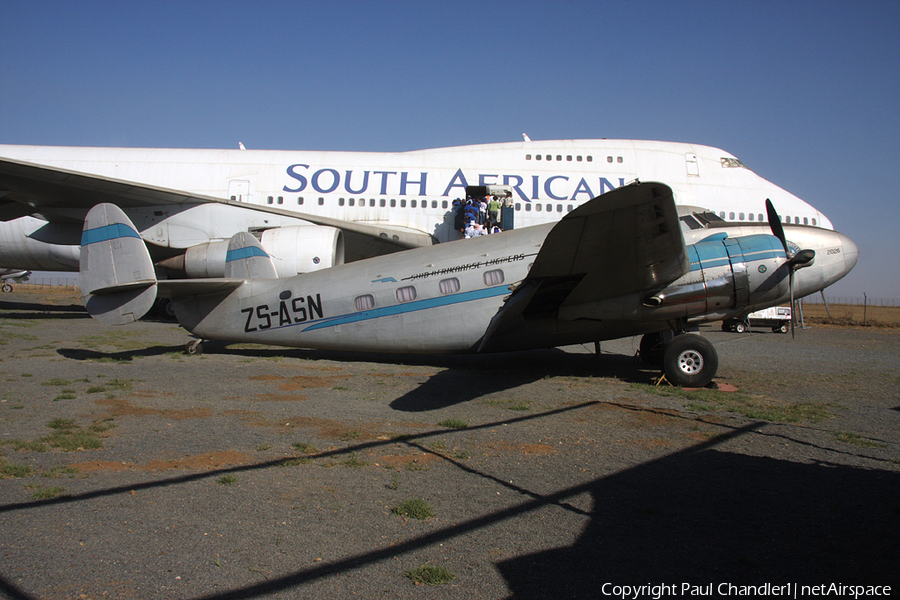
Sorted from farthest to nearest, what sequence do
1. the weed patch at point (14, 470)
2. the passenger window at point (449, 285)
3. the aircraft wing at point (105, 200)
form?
the aircraft wing at point (105, 200), the passenger window at point (449, 285), the weed patch at point (14, 470)

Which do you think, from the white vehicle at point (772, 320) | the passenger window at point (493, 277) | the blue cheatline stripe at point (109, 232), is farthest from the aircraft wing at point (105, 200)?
the white vehicle at point (772, 320)

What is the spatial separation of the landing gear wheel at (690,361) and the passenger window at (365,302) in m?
5.67

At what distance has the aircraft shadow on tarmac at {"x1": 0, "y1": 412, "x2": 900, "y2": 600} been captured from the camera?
3240 millimetres

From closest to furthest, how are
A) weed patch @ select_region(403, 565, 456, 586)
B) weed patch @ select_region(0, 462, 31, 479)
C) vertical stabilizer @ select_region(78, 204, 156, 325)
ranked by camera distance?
1. weed patch @ select_region(403, 565, 456, 586)
2. weed patch @ select_region(0, 462, 31, 479)
3. vertical stabilizer @ select_region(78, 204, 156, 325)

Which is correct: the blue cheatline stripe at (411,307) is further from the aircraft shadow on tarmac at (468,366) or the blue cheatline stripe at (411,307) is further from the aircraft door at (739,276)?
the aircraft door at (739,276)

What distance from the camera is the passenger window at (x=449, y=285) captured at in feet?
34.2

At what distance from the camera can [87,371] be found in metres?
10.1

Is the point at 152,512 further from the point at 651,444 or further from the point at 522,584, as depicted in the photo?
the point at 651,444

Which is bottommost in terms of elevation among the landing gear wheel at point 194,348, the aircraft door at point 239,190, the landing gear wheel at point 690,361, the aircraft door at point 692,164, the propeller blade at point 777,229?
the landing gear wheel at point 194,348

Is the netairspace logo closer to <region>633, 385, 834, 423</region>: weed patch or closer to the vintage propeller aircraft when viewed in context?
<region>633, 385, 834, 423</region>: weed patch

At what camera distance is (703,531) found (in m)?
3.88

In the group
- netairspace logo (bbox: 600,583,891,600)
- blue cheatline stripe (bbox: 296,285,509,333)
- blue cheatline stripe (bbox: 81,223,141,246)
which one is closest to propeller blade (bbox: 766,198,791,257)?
blue cheatline stripe (bbox: 296,285,509,333)

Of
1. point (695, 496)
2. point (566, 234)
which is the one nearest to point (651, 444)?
point (695, 496)

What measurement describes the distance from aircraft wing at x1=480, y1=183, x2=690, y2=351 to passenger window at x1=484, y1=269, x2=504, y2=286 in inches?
32.0
